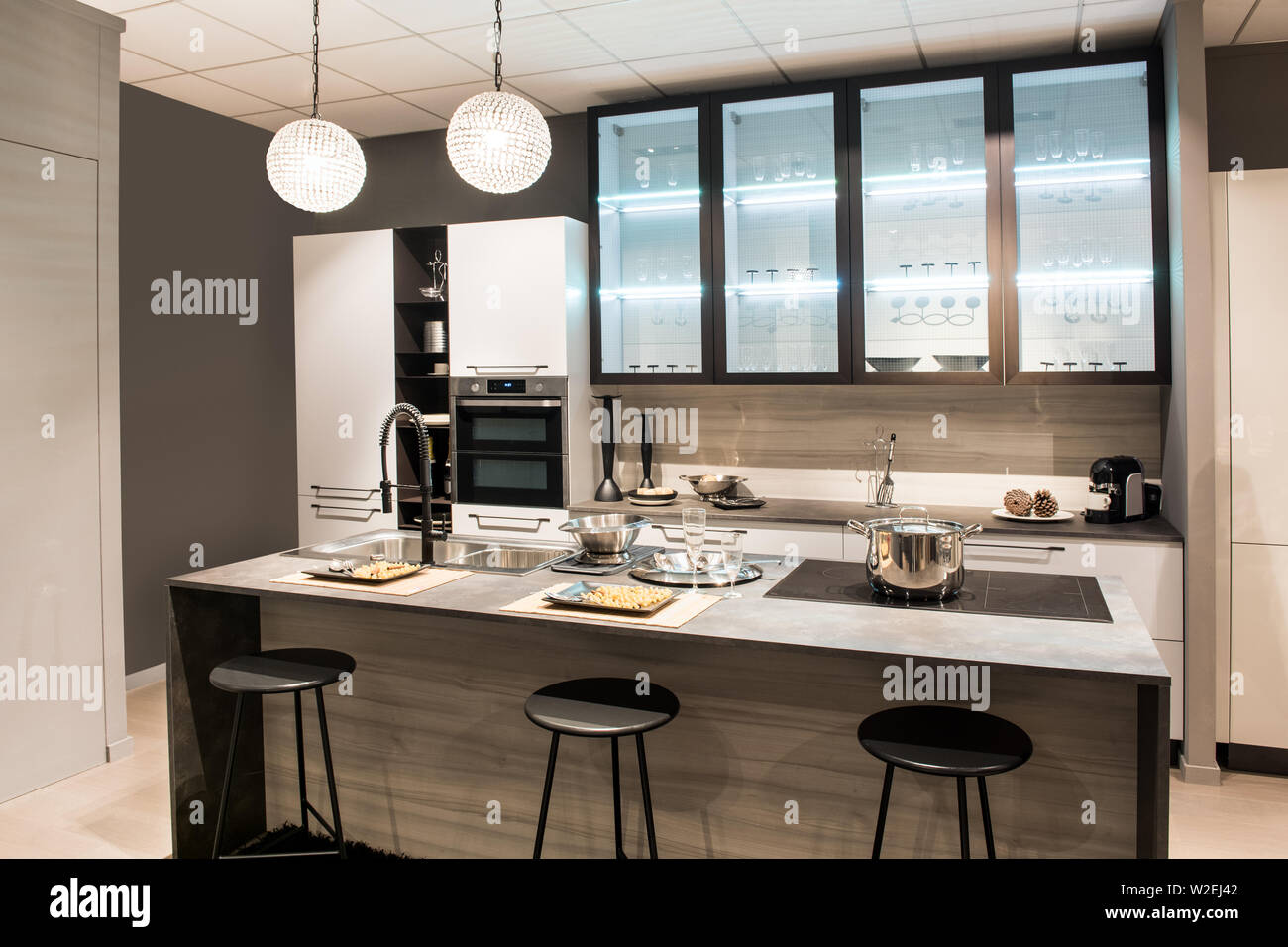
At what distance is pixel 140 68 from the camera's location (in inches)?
161

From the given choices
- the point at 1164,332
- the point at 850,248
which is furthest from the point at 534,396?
the point at 1164,332

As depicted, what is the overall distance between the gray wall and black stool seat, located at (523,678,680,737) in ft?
9.88

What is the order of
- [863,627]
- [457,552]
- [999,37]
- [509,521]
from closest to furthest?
1. [863,627]
2. [457,552]
3. [999,37]
4. [509,521]

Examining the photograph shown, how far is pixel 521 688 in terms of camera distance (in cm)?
263

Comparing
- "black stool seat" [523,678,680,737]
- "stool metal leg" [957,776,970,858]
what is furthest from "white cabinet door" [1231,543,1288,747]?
"black stool seat" [523,678,680,737]

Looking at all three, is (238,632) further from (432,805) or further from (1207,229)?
(1207,229)

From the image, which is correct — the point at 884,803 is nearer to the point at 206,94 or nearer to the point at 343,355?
the point at 343,355

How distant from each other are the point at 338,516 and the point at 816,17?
331cm

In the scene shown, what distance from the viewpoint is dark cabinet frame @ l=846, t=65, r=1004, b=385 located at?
3926 mm

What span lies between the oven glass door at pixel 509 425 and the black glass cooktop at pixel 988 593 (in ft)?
6.55

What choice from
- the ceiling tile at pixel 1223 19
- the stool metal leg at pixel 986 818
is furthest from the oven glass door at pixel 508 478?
the ceiling tile at pixel 1223 19

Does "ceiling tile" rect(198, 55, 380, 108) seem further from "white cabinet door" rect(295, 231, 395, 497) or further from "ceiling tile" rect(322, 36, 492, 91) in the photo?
"white cabinet door" rect(295, 231, 395, 497)

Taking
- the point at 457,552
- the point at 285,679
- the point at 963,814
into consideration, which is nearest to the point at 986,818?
the point at 963,814

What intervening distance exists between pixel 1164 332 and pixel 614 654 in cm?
270
